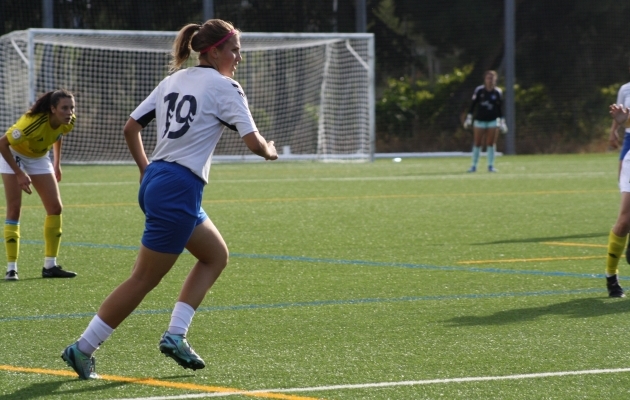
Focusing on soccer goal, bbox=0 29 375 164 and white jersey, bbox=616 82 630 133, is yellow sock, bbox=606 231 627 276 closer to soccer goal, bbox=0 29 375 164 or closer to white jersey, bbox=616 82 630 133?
white jersey, bbox=616 82 630 133

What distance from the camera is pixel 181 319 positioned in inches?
218

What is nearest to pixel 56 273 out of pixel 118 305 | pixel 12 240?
pixel 12 240

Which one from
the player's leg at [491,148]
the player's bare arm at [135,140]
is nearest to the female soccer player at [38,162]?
the player's bare arm at [135,140]

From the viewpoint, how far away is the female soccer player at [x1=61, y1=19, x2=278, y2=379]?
525 cm

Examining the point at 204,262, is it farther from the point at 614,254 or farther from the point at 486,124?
the point at 486,124

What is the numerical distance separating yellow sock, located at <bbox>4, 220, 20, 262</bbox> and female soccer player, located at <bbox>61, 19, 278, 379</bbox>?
391 centimetres

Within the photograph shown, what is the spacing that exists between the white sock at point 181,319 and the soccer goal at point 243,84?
2162 centimetres

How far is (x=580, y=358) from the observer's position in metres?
5.78

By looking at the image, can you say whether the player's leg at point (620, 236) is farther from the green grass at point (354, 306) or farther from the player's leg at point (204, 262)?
the player's leg at point (204, 262)

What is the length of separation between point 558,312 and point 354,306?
1.35m

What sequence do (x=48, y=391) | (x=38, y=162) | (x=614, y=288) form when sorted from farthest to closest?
(x=38, y=162) < (x=614, y=288) < (x=48, y=391)

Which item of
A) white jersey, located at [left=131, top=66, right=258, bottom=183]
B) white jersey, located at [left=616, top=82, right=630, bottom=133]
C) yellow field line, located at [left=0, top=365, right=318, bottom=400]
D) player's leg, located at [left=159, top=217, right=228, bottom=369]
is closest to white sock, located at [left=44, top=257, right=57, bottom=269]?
yellow field line, located at [left=0, top=365, right=318, bottom=400]

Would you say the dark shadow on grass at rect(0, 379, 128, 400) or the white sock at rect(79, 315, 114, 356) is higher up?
the white sock at rect(79, 315, 114, 356)

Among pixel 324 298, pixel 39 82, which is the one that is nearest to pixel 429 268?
pixel 324 298
